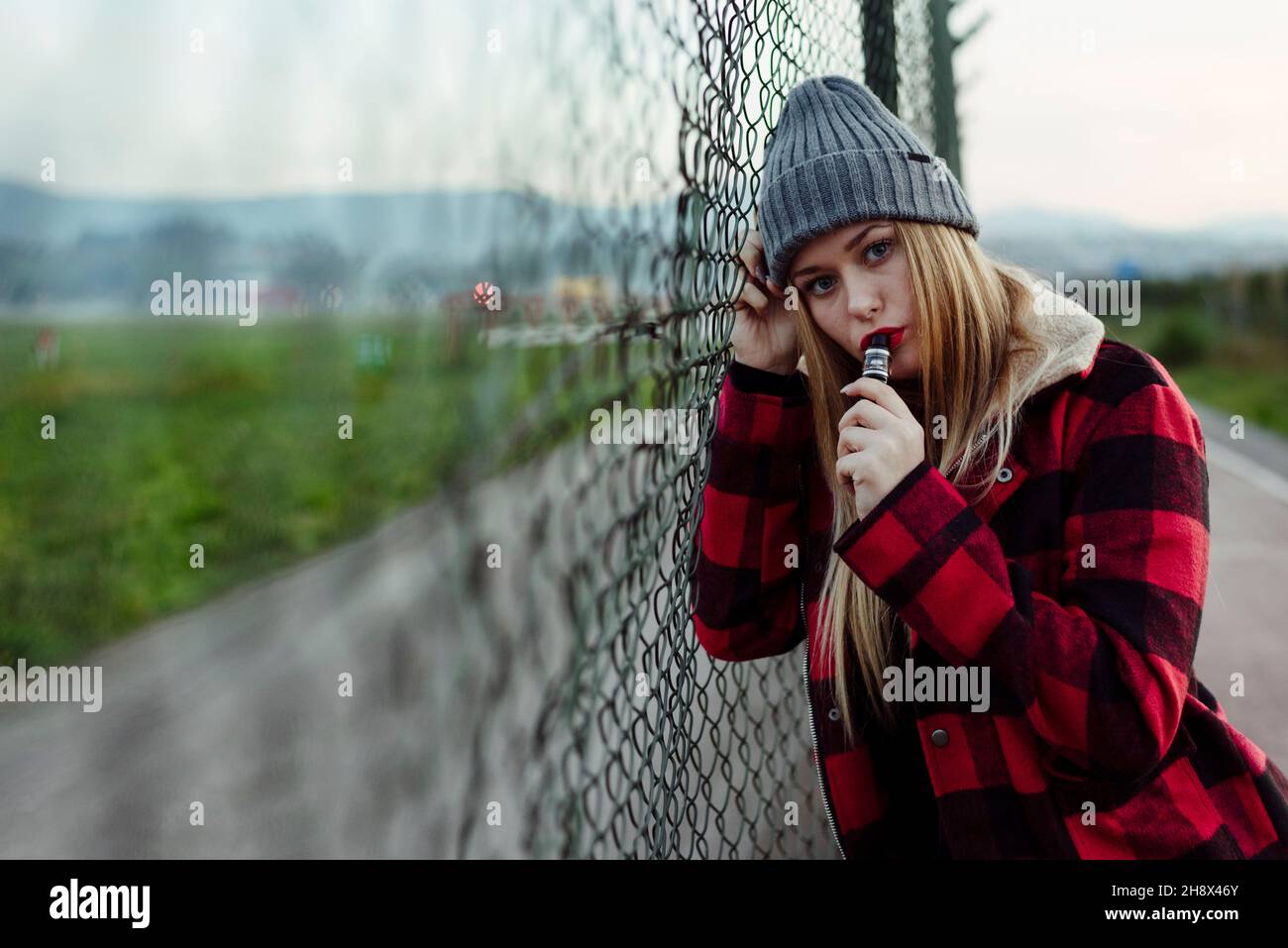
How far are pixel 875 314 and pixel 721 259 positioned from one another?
0.29m

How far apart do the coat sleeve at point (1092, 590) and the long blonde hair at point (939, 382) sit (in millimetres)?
157

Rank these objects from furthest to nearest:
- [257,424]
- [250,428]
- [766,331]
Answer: [766,331] → [257,424] → [250,428]

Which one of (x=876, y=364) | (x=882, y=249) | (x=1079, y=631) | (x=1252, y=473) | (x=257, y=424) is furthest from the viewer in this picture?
(x=1252, y=473)

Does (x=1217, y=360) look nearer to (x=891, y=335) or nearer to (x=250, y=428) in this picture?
(x=891, y=335)

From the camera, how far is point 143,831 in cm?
418

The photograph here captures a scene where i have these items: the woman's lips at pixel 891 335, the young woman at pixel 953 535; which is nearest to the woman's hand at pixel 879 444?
the young woman at pixel 953 535

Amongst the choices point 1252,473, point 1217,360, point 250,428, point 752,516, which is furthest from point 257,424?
point 1217,360

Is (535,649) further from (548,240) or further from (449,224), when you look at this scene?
(449,224)

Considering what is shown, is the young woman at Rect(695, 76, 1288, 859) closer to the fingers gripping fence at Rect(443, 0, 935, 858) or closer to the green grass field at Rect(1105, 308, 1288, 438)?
the fingers gripping fence at Rect(443, 0, 935, 858)

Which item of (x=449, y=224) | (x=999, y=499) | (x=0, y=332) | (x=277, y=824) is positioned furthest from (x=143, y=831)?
(x=449, y=224)

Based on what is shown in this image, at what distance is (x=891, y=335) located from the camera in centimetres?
146

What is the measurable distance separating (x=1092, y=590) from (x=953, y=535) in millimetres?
202

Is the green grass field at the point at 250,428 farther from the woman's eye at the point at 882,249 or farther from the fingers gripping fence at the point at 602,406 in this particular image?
the woman's eye at the point at 882,249

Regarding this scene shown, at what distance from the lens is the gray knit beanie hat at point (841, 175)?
1455 millimetres
